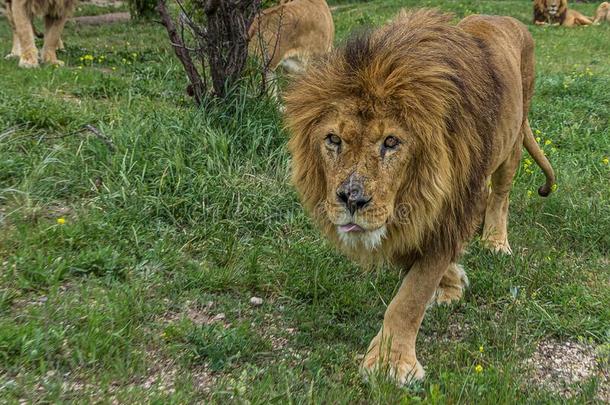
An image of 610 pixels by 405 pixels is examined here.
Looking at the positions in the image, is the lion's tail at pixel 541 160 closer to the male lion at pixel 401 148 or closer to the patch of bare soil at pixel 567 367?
the male lion at pixel 401 148

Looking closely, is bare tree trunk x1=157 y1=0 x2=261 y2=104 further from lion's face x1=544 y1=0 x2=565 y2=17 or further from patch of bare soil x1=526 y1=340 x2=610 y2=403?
lion's face x1=544 y1=0 x2=565 y2=17

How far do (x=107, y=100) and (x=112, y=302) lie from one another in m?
3.47

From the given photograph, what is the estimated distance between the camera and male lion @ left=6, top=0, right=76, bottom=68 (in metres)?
7.59

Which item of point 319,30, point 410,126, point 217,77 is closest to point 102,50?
point 319,30

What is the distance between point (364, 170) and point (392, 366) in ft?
2.91

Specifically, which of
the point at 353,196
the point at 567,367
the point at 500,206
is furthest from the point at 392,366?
the point at 500,206

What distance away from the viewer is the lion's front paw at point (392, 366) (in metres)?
2.94

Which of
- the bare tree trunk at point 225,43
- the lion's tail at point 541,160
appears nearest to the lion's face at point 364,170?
the lion's tail at point 541,160

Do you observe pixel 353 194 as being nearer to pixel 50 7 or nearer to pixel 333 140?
pixel 333 140

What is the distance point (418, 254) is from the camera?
3.17 metres

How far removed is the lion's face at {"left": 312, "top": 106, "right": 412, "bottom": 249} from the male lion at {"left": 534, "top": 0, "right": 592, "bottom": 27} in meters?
16.1

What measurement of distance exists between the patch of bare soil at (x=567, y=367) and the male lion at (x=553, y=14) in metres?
15.4

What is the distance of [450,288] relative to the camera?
385 cm

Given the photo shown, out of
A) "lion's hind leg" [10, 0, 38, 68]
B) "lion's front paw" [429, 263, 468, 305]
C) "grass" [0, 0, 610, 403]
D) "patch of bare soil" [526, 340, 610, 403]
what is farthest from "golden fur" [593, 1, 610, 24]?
"patch of bare soil" [526, 340, 610, 403]
